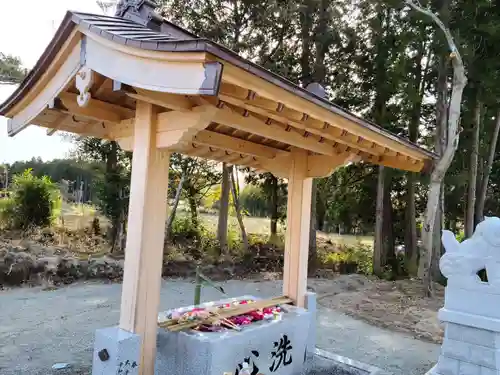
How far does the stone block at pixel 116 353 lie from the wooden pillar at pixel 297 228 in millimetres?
1805

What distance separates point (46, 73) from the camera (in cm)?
231

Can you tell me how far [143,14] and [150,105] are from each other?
65 cm

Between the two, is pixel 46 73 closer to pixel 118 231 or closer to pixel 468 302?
pixel 468 302

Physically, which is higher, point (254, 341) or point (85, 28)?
point (85, 28)

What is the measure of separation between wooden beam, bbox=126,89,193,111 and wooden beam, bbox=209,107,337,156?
183mm

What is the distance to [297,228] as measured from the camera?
3.65 meters

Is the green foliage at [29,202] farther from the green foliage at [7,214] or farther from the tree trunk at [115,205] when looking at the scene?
the tree trunk at [115,205]

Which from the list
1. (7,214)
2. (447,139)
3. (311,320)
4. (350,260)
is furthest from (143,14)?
(350,260)

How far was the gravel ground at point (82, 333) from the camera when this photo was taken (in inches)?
155

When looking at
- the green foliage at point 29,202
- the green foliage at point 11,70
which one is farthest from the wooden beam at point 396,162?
the green foliage at point 29,202

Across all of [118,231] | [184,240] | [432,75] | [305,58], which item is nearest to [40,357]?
[118,231]

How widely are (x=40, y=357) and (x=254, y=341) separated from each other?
2.43 meters

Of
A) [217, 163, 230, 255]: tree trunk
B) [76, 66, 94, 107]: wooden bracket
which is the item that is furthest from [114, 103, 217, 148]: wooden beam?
[217, 163, 230, 255]: tree trunk

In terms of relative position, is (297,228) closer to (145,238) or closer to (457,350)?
(457,350)
